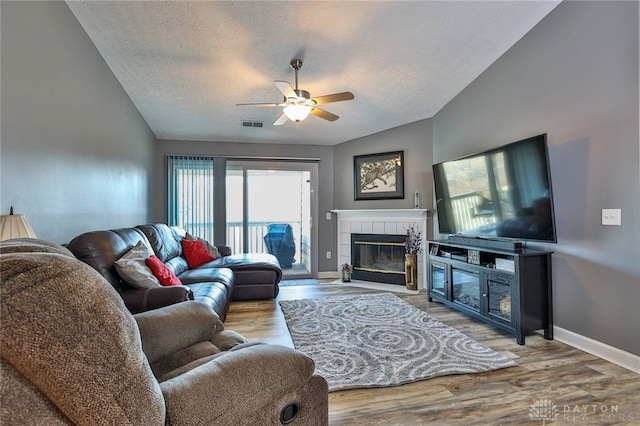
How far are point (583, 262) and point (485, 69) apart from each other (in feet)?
7.86

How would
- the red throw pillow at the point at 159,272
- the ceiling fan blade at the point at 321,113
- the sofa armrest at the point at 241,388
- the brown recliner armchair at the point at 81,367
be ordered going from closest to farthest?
the brown recliner armchair at the point at 81,367 → the sofa armrest at the point at 241,388 → the red throw pillow at the point at 159,272 → the ceiling fan blade at the point at 321,113

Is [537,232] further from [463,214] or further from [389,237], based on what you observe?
[389,237]

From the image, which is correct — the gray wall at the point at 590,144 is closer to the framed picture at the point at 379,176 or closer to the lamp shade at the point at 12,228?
the framed picture at the point at 379,176

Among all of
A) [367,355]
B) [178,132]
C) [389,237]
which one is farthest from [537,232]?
[178,132]

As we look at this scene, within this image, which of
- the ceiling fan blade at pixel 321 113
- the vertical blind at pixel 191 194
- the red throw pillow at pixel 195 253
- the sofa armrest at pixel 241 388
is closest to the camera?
the sofa armrest at pixel 241 388

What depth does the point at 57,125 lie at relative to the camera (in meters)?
2.28

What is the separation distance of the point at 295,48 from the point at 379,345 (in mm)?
2858

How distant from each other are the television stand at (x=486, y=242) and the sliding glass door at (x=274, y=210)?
2584 millimetres

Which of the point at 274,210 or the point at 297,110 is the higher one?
the point at 297,110

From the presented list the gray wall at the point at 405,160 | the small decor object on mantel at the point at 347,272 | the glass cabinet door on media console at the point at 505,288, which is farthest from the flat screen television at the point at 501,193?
the small decor object on mantel at the point at 347,272

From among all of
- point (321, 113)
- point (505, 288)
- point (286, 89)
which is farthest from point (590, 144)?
point (286, 89)

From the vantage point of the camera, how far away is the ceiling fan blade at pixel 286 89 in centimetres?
268

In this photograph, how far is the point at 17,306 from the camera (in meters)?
0.53

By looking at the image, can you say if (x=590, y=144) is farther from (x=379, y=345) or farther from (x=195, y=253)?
(x=195, y=253)
